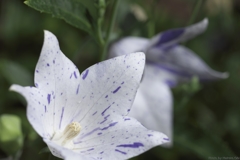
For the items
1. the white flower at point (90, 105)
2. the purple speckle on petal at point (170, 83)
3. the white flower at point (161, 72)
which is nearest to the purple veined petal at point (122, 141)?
the white flower at point (90, 105)

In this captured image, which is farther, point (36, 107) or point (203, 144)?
point (203, 144)

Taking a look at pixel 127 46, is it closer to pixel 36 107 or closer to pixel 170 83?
pixel 170 83

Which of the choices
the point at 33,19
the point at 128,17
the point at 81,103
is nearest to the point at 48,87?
the point at 81,103

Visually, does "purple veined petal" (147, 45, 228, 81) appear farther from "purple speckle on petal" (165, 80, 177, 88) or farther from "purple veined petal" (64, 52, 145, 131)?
"purple veined petal" (64, 52, 145, 131)

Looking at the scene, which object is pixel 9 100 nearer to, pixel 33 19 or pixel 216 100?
pixel 33 19

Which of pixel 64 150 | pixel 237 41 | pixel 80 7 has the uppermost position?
pixel 237 41

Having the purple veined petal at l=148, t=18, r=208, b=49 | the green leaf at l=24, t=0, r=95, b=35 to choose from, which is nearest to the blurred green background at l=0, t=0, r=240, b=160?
the purple veined petal at l=148, t=18, r=208, b=49

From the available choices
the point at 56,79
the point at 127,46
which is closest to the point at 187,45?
the point at 127,46
